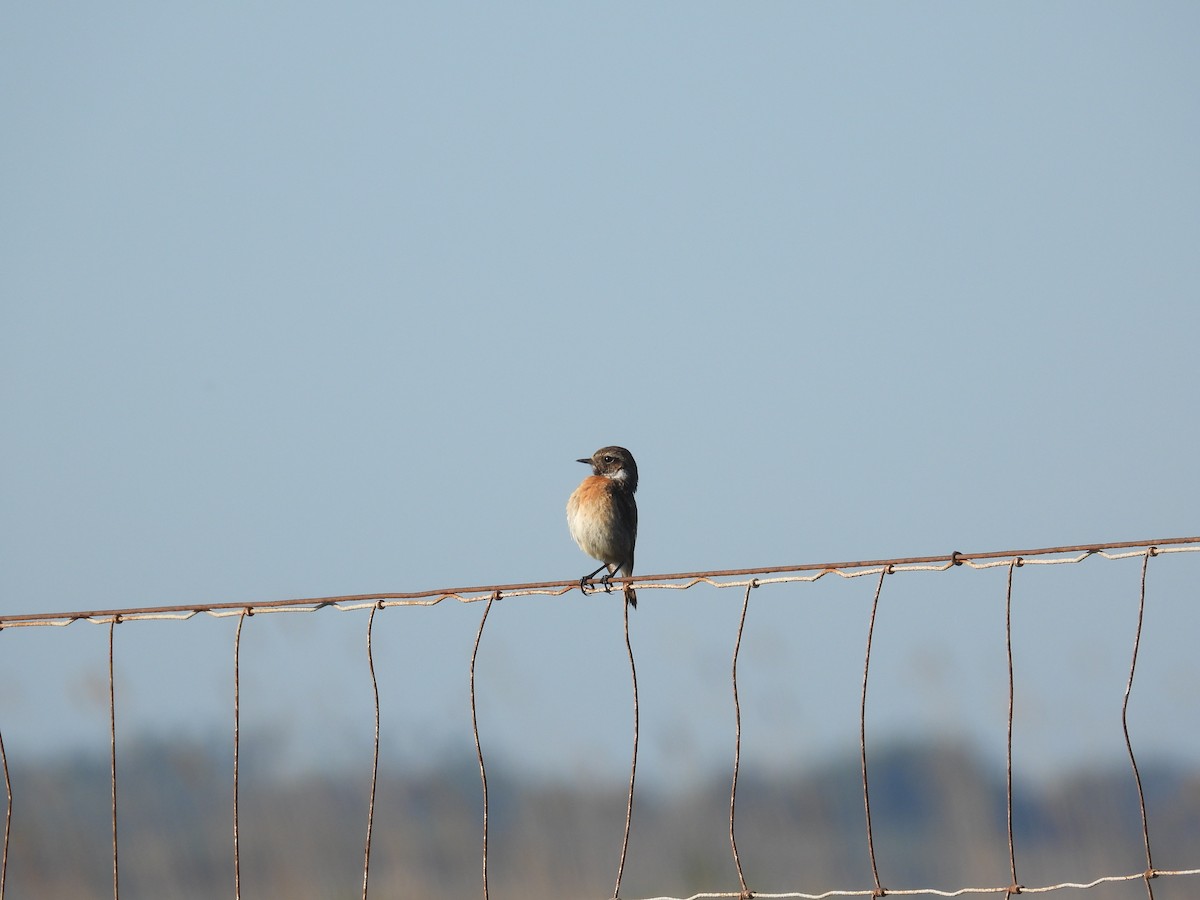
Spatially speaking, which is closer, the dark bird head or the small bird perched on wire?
the small bird perched on wire

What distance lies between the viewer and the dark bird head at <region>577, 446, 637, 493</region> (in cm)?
795

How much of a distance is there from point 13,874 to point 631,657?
3395 millimetres

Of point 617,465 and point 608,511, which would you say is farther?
point 617,465

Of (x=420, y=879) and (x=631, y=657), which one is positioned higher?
(x=631, y=657)

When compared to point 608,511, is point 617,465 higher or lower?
higher

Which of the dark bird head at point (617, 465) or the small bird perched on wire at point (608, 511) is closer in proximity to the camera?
the small bird perched on wire at point (608, 511)

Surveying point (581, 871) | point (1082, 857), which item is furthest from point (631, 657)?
point (1082, 857)

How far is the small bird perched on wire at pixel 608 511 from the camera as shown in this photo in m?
7.62

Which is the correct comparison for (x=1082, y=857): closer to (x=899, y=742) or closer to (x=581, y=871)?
(x=899, y=742)

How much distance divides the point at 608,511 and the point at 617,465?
419 millimetres

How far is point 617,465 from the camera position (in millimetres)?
7977

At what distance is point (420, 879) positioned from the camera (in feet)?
21.5

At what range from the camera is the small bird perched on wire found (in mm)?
7625

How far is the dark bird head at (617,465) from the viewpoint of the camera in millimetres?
7953
